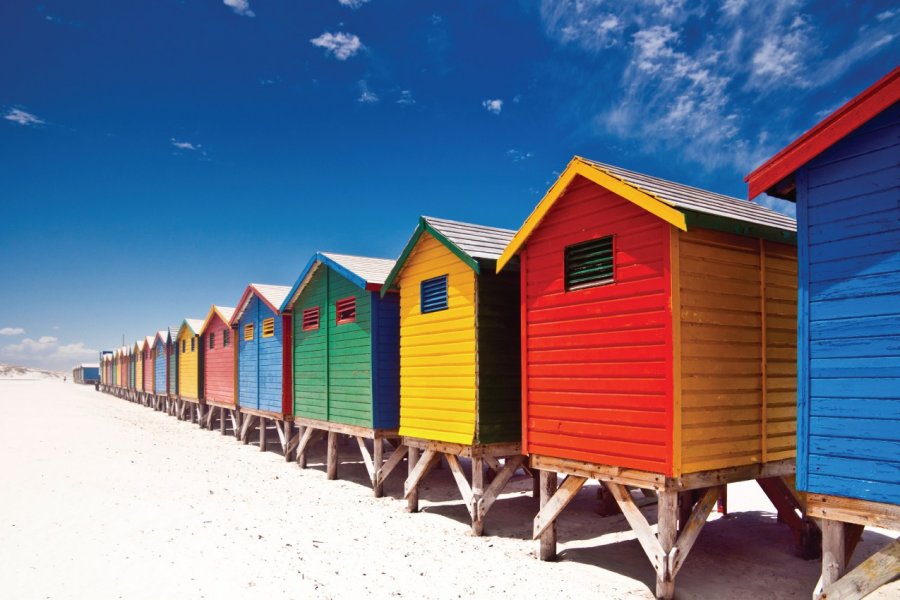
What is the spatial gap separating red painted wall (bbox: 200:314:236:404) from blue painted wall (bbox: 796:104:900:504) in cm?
2167

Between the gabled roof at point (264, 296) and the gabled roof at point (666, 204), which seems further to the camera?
the gabled roof at point (264, 296)

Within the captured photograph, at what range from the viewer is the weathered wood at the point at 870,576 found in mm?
5242

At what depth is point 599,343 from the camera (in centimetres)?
802

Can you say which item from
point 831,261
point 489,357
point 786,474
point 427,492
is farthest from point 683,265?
point 427,492

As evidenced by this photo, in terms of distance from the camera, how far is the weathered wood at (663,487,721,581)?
7.09 meters

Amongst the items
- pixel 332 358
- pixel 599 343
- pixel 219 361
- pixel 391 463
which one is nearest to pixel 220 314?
pixel 219 361

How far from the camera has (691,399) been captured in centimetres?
702

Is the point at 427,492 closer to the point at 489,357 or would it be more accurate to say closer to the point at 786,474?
the point at 489,357

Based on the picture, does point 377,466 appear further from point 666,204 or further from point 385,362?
point 666,204

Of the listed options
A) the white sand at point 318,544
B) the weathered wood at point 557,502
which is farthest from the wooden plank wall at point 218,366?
the weathered wood at point 557,502

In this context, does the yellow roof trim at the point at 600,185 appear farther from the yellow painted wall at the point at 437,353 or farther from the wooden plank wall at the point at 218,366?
the wooden plank wall at the point at 218,366

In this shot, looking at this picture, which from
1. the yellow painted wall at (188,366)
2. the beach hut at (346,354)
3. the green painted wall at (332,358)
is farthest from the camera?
the yellow painted wall at (188,366)

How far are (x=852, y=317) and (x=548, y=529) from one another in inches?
204

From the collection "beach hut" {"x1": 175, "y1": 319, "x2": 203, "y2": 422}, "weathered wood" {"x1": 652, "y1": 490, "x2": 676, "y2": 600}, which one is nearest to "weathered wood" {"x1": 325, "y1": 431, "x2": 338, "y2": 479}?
"weathered wood" {"x1": 652, "y1": 490, "x2": 676, "y2": 600}
